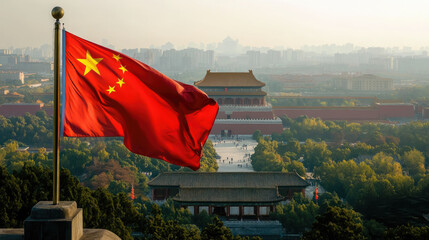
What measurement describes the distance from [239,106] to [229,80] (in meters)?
2.40

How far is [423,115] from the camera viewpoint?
5797 centimetres

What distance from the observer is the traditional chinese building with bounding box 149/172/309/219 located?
21234 millimetres

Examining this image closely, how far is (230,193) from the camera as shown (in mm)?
21531

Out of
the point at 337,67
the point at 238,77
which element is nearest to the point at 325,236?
the point at 238,77

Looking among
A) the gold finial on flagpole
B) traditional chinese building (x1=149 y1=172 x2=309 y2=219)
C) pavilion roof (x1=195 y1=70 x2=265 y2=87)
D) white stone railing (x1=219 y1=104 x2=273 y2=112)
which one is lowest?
traditional chinese building (x1=149 y1=172 x2=309 y2=219)

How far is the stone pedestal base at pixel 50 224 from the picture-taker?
18.9 feet

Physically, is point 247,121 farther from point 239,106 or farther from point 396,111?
point 396,111

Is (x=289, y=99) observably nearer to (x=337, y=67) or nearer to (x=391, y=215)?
(x=391, y=215)

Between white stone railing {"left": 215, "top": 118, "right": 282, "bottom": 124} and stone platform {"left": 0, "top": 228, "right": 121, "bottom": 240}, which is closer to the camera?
stone platform {"left": 0, "top": 228, "right": 121, "bottom": 240}

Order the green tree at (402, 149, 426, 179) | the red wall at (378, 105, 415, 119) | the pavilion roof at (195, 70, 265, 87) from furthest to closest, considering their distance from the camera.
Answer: the red wall at (378, 105, 415, 119) < the pavilion roof at (195, 70, 265, 87) < the green tree at (402, 149, 426, 179)

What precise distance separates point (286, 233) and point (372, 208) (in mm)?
3458

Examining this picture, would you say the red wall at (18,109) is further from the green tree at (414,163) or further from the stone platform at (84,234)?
the stone platform at (84,234)

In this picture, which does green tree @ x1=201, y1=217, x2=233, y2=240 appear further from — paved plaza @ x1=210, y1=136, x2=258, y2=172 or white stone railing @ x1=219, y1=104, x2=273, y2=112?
white stone railing @ x1=219, y1=104, x2=273, y2=112

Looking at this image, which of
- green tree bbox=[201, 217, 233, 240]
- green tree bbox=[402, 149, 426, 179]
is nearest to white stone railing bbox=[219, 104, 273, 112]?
green tree bbox=[402, 149, 426, 179]
